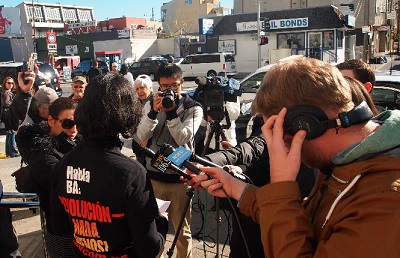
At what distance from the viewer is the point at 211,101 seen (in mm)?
3154

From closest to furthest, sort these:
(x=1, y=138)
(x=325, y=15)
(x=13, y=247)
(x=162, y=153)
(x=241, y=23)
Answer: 1. (x=162, y=153)
2. (x=13, y=247)
3. (x=1, y=138)
4. (x=325, y=15)
5. (x=241, y=23)

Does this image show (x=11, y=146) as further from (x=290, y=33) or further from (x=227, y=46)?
(x=227, y=46)

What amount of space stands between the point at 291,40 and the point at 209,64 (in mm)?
7263

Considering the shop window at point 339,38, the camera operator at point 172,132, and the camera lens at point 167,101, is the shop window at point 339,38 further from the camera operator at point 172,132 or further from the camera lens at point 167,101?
the camera lens at point 167,101

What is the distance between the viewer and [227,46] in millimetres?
30438

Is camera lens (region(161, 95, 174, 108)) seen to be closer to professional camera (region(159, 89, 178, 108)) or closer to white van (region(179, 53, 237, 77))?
professional camera (region(159, 89, 178, 108))

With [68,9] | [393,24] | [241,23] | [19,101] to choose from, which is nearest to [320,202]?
[19,101]

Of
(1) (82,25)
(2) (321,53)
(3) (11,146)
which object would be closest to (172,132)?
(3) (11,146)

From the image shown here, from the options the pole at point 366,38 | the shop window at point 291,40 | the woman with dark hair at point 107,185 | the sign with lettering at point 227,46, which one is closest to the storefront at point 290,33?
the shop window at point 291,40

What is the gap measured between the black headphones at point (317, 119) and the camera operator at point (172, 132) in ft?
5.68

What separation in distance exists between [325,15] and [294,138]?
27495mm

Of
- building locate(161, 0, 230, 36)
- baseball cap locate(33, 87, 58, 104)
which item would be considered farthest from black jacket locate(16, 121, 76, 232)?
building locate(161, 0, 230, 36)

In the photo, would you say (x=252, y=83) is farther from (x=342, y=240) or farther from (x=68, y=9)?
(x=68, y=9)

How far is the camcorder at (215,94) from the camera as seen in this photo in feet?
10.3
